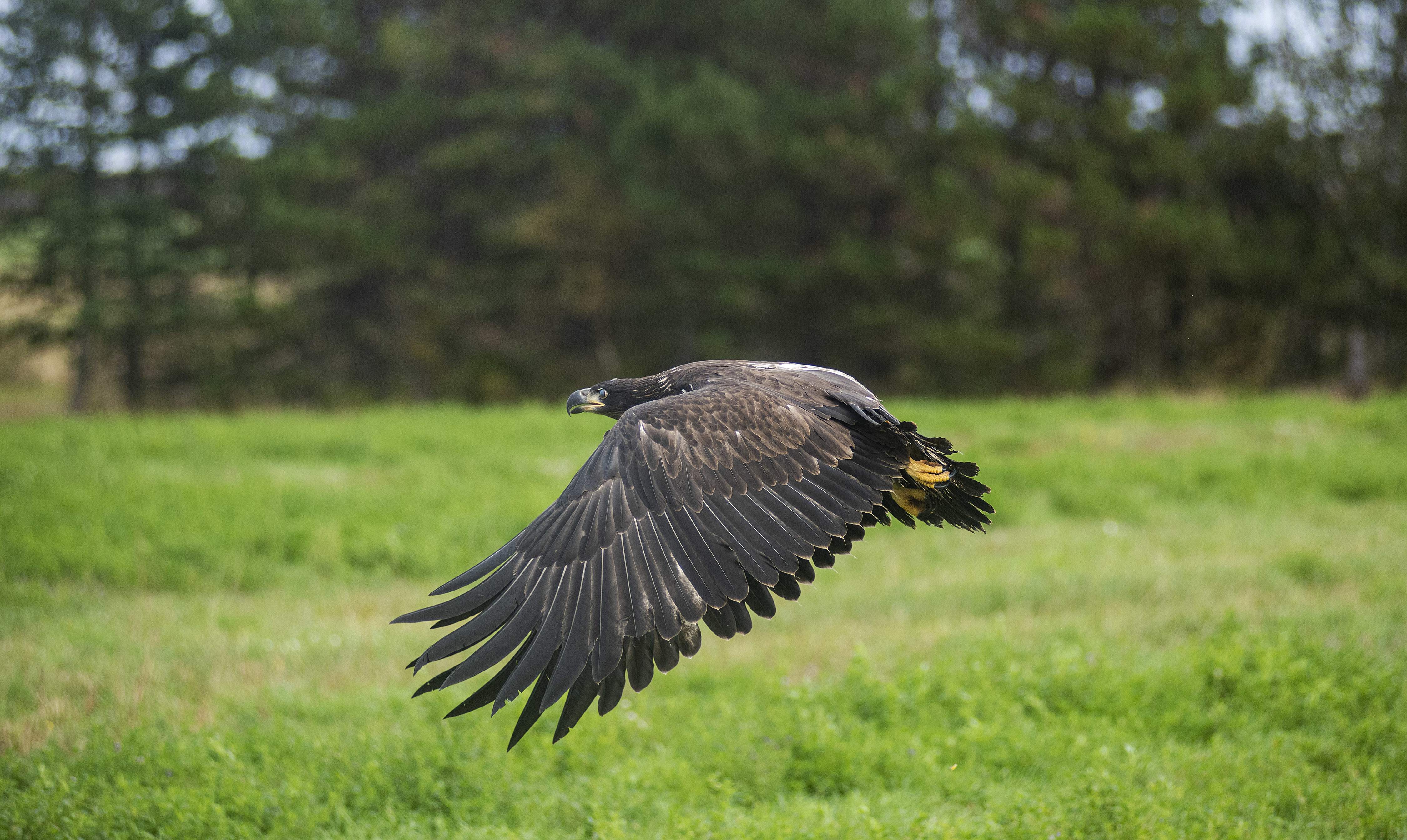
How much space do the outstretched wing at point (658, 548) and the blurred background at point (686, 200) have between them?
520 inches

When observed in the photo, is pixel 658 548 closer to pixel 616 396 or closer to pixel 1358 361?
pixel 616 396

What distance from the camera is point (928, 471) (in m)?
3.54

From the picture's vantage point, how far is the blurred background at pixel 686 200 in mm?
15398

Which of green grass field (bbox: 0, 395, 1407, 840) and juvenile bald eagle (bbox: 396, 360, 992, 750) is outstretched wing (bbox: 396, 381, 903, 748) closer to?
juvenile bald eagle (bbox: 396, 360, 992, 750)

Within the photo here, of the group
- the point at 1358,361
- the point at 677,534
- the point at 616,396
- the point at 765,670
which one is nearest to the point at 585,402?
the point at 616,396

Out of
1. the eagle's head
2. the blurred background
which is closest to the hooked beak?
the eagle's head

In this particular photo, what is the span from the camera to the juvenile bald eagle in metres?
2.75

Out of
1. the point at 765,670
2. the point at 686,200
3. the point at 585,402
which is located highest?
the point at 686,200

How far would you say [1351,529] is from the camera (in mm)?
7801

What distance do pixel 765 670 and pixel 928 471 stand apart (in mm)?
2061

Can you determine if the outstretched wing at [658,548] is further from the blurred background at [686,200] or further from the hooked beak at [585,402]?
the blurred background at [686,200]

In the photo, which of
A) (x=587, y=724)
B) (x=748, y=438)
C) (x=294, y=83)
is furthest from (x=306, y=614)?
(x=294, y=83)

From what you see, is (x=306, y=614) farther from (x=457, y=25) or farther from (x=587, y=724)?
(x=457, y=25)

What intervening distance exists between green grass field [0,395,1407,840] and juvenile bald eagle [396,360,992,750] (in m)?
1.12
